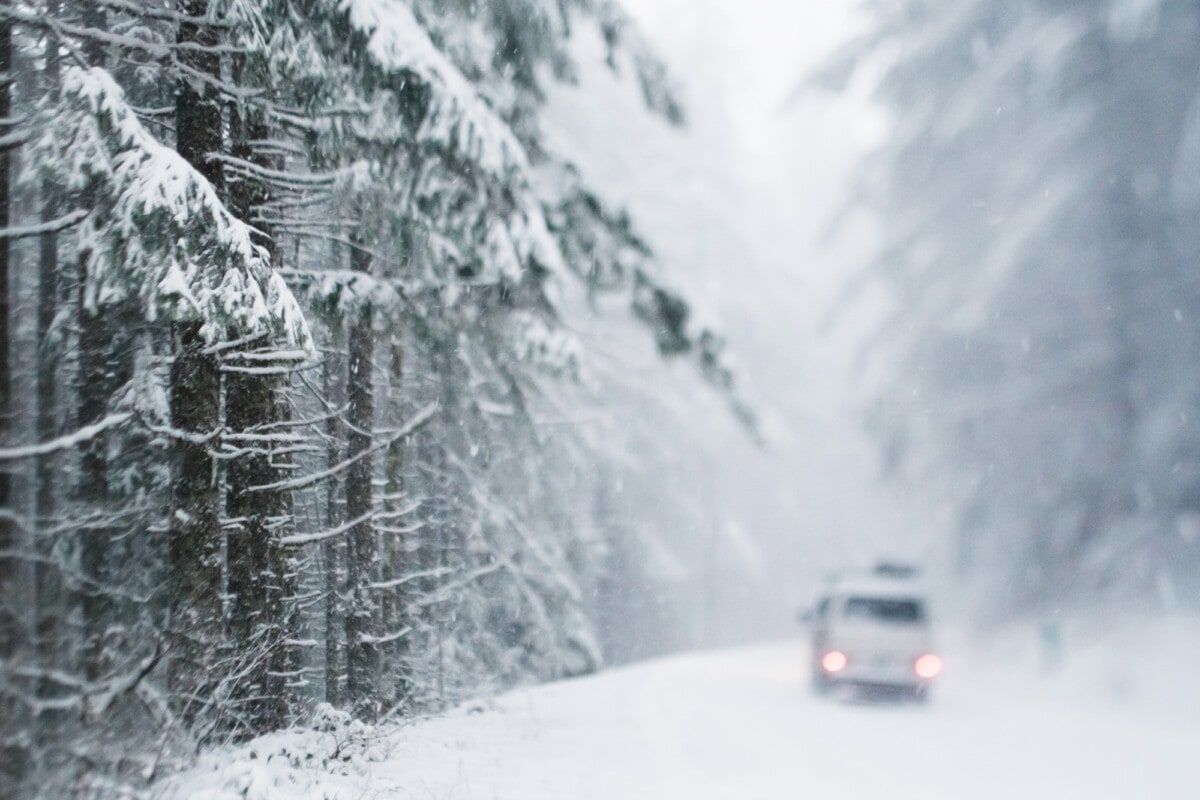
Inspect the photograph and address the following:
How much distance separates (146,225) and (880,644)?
45.9 feet

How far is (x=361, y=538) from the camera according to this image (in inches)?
399

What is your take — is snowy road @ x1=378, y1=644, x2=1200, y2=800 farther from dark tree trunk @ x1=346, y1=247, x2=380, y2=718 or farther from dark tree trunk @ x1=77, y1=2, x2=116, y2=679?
dark tree trunk @ x1=77, y1=2, x2=116, y2=679

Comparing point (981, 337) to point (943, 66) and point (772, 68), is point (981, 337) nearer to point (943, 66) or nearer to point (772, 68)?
point (943, 66)

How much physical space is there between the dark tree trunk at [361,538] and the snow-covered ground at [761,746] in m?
0.58

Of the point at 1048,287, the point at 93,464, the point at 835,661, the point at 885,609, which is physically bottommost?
the point at 835,661

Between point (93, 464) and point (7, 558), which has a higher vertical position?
point (93, 464)

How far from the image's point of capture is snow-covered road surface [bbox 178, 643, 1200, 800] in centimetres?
880

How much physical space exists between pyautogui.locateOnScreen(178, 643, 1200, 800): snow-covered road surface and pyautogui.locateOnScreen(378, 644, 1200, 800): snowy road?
0.02 meters

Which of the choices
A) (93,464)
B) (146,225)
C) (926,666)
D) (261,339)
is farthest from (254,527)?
(926,666)

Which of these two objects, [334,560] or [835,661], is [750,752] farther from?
[835,661]

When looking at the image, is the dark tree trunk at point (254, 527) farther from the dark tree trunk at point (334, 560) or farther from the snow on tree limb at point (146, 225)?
the snow on tree limb at point (146, 225)

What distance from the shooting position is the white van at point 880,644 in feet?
58.0

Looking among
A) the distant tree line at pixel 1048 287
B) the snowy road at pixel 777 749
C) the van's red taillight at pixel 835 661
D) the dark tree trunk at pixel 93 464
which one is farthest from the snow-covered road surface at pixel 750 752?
the distant tree line at pixel 1048 287

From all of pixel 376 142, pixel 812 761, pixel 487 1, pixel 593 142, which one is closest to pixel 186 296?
pixel 376 142
